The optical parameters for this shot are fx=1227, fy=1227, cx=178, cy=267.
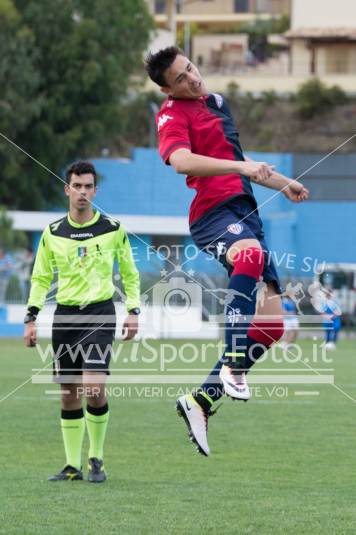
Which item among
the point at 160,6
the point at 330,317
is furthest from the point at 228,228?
the point at 160,6

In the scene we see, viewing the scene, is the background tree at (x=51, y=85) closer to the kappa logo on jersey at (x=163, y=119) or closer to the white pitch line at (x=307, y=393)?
the white pitch line at (x=307, y=393)

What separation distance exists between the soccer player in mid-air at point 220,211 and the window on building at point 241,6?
8064 centimetres

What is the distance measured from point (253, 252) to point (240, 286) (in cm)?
21

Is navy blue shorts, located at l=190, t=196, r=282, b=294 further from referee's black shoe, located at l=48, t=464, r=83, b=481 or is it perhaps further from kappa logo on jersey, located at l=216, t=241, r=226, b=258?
referee's black shoe, located at l=48, t=464, r=83, b=481

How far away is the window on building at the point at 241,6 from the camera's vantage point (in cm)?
8625

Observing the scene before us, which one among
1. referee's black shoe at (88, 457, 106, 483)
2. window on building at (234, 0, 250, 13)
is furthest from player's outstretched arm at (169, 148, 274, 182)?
window on building at (234, 0, 250, 13)

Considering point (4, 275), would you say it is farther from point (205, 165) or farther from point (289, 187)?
point (205, 165)

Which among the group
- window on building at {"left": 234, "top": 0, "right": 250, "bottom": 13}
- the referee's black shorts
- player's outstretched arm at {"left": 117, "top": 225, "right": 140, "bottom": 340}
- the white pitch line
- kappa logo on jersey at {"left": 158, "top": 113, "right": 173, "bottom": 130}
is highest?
window on building at {"left": 234, "top": 0, "right": 250, "bottom": 13}

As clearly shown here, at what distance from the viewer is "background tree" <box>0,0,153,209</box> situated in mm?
39594

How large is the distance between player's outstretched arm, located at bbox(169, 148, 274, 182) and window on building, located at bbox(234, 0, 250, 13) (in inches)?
3195

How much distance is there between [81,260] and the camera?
30.3ft

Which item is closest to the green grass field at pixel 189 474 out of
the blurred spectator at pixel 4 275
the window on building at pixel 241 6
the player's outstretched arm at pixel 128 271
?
the player's outstretched arm at pixel 128 271

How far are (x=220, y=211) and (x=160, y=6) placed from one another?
68456mm

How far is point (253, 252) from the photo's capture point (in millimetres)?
7094
